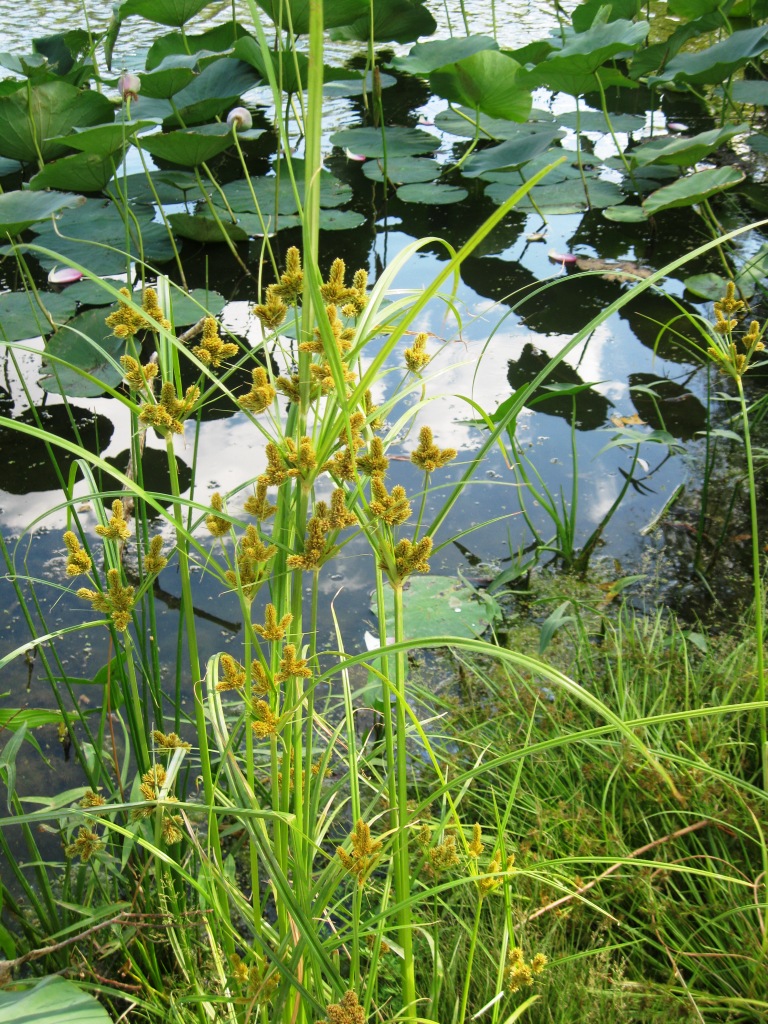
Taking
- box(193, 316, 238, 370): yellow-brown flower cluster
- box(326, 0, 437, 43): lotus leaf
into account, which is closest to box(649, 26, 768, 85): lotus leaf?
box(326, 0, 437, 43): lotus leaf

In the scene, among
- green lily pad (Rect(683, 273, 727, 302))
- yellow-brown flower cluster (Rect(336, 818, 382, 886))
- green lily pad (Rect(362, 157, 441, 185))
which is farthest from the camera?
green lily pad (Rect(362, 157, 441, 185))

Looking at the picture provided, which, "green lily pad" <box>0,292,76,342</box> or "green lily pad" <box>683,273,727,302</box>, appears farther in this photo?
"green lily pad" <box>683,273,727,302</box>

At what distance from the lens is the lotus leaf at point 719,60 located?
294 cm

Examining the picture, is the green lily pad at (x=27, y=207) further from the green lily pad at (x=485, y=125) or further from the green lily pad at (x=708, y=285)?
the green lily pad at (x=485, y=125)

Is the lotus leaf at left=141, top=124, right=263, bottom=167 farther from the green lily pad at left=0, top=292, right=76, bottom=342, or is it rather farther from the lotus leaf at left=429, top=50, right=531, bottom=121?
the lotus leaf at left=429, top=50, right=531, bottom=121

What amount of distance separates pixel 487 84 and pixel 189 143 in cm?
106

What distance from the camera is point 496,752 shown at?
128 cm

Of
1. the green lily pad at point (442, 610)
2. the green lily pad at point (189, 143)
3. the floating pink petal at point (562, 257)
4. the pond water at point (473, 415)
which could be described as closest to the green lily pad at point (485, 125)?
the pond water at point (473, 415)

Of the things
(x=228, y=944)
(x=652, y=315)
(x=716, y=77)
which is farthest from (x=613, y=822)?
(x=716, y=77)

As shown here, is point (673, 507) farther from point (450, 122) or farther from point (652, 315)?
point (450, 122)

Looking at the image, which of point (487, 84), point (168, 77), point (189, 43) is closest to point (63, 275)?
point (168, 77)

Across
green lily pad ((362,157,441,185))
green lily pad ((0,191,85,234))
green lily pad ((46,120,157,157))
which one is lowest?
green lily pad ((0,191,85,234))

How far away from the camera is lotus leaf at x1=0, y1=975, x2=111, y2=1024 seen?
28.3 inches

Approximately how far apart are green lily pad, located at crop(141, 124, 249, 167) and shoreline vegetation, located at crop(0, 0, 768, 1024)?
0.8 inches
